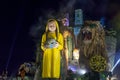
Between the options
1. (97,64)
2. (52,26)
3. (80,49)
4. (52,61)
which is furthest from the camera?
(80,49)

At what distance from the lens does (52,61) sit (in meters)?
36.5

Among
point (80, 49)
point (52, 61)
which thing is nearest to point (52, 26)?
point (52, 61)

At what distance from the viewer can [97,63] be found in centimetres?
2091

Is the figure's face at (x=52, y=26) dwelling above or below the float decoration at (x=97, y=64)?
above

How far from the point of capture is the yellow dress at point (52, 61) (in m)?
36.4

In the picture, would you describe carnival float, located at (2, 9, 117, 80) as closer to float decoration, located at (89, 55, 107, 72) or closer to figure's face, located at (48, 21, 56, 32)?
figure's face, located at (48, 21, 56, 32)

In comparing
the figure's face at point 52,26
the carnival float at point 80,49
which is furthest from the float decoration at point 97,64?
the figure's face at point 52,26

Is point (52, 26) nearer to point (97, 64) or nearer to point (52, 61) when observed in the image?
point (52, 61)

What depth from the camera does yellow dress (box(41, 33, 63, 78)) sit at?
119 ft

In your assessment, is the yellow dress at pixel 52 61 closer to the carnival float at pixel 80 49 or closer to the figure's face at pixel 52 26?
the figure's face at pixel 52 26

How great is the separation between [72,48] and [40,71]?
64.8 feet

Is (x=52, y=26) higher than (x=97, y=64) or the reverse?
higher

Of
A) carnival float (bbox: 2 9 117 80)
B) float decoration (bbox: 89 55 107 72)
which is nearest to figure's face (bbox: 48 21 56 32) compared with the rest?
carnival float (bbox: 2 9 117 80)

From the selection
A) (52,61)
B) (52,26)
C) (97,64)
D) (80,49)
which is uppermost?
(52,26)
